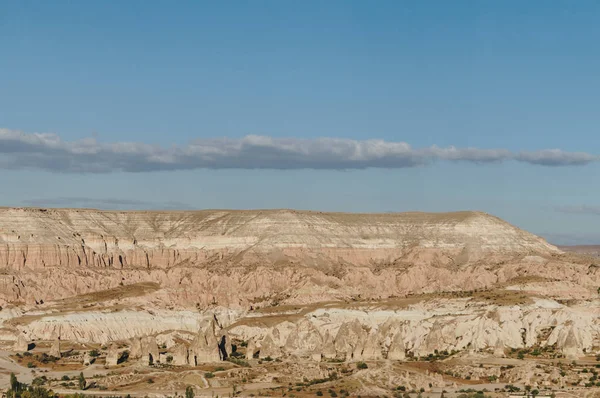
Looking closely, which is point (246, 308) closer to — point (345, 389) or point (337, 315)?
point (337, 315)

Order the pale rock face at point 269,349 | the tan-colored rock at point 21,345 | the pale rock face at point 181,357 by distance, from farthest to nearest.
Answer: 1. the tan-colored rock at point 21,345
2. the pale rock face at point 269,349
3. the pale rock face at point 181,357

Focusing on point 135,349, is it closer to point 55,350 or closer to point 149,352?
point 149,352

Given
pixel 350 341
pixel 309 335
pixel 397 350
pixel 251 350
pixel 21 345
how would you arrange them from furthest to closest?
pixel 21 345, pixel 309 335, pixel 350 341, pixel 251 350, pixel 397 350

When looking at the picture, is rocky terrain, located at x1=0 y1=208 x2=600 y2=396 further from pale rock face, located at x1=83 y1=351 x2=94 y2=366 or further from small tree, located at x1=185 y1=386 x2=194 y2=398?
small tree, located at x1=185 y1=386 x2=194 y2=398

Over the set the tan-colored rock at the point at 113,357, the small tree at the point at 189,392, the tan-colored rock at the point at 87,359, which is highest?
the small tree at the point at 189,392

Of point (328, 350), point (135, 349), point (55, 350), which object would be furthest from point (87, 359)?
point (328, 350)

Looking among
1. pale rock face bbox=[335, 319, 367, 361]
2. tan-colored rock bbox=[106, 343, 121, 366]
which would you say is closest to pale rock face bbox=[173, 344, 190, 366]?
tan-colored rock bbox=[106, 343, 121, 366]

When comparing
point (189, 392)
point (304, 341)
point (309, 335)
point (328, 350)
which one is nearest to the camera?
point (189, 392)

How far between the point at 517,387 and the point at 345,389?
15.5 meters

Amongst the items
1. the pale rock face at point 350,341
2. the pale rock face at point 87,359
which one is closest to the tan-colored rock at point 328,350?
the pale rock face at point 350,341

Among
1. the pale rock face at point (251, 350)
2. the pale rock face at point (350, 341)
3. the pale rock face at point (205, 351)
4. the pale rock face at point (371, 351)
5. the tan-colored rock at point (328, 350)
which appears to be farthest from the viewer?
the pale rock face at point (251, 350)

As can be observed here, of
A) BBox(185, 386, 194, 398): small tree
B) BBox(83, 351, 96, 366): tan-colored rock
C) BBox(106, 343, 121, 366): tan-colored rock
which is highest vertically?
BBox(185, 386, 194, 398): small tree

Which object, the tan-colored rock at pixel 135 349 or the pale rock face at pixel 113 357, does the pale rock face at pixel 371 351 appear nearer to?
the tan-colored rock at pixel 135 349

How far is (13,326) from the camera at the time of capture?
548ft
